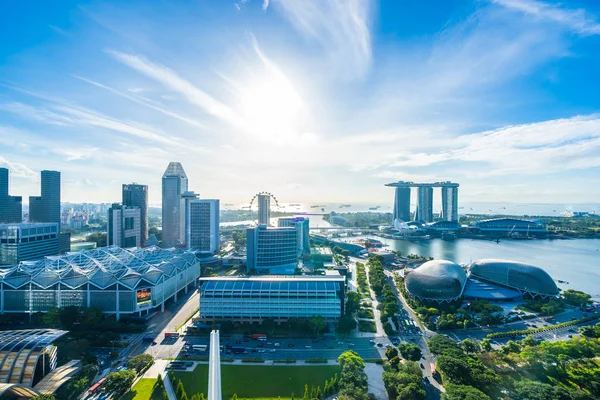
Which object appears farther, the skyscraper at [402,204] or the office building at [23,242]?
the skyscraper at [402,204]

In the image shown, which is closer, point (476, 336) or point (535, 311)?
point (476, 336)

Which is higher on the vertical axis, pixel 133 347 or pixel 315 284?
pixel 315 284

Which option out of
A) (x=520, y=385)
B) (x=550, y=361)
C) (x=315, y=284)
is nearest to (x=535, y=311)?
(x=550, y=361)

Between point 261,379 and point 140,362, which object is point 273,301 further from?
point 140,362

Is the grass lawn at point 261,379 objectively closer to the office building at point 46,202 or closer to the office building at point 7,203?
the office building at point 46,202

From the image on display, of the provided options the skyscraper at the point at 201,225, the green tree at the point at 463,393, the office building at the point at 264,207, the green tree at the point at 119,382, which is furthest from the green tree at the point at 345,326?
the office building at the point at 264,207

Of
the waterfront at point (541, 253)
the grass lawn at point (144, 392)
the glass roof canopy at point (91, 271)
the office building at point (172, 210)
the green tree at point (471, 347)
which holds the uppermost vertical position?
the office building at point (172, 210)

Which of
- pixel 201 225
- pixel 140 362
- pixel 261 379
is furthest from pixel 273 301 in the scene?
pixel 201 225

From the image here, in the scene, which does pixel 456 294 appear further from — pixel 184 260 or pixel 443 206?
pixel 443 206
